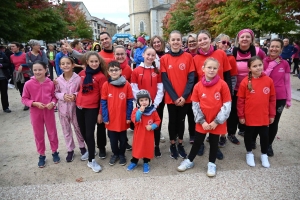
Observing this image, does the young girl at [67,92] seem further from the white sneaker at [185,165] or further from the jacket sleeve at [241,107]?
the jacket sleeve at [241,107]

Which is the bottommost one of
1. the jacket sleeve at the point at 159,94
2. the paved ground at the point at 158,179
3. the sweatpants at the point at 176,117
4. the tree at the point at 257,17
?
the paved ground at the point at 158,179

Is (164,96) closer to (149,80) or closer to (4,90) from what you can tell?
(149,80)

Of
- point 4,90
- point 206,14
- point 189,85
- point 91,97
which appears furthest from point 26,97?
point 206,14

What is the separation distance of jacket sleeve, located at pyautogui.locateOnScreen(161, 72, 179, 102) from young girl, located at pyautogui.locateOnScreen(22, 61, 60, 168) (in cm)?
188

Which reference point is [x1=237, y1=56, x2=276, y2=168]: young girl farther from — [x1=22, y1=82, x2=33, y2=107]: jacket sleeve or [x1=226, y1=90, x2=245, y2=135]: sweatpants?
[x1=22, y1=82, x2=33, y2=107]: jacket sleeve

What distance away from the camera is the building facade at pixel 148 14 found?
56.8 meters

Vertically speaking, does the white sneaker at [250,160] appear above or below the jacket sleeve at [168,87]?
below

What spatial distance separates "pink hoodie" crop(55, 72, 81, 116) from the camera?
3672 millimetres

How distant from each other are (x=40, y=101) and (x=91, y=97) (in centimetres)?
88

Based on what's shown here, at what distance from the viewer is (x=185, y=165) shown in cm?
353

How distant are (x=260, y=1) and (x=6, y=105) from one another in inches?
480

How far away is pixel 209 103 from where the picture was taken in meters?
3.25

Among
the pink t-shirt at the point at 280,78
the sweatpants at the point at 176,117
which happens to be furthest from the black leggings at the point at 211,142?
the pink t-shirt at the point at 280,78

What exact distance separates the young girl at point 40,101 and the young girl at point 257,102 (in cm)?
318
